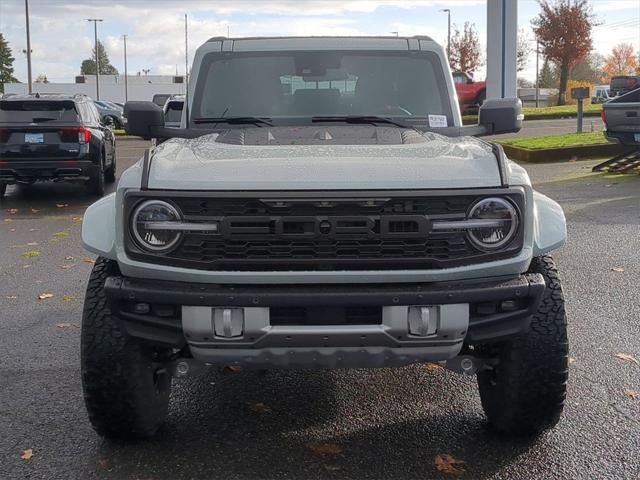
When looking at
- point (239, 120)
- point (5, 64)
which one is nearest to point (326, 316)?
point (239, 120)

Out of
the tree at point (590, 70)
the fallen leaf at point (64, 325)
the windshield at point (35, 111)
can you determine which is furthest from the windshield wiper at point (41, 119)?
the tree at point (590, 70)

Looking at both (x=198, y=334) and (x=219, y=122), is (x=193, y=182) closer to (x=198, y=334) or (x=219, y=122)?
(x=198, y=334)

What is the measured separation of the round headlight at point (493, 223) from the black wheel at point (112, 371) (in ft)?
4.98

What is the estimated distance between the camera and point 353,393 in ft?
14.7

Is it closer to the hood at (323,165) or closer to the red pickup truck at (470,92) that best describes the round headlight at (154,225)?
the hood at (323,165)

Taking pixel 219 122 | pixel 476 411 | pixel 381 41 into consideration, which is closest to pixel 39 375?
pixel 219 122

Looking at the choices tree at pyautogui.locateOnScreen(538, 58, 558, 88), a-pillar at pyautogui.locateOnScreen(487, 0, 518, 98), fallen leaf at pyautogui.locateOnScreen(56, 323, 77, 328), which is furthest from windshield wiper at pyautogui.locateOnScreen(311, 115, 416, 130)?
tree at pyautogui.locateOnScreen(538, 58, 558, 88)

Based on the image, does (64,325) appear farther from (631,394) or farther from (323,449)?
(631,394)

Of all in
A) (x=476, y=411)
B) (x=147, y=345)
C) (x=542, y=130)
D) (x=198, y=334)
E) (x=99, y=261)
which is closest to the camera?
(x=198, y=334)

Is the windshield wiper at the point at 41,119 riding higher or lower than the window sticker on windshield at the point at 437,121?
higher

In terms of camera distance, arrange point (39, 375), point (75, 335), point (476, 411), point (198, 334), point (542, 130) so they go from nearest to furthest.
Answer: point (198, 334), point (476, 411), point (39, 375), point (75, 335), point (542, 130)

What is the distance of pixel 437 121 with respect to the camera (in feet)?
15.8

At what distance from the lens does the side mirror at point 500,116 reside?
4898mm

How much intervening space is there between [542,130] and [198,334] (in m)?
25.5
